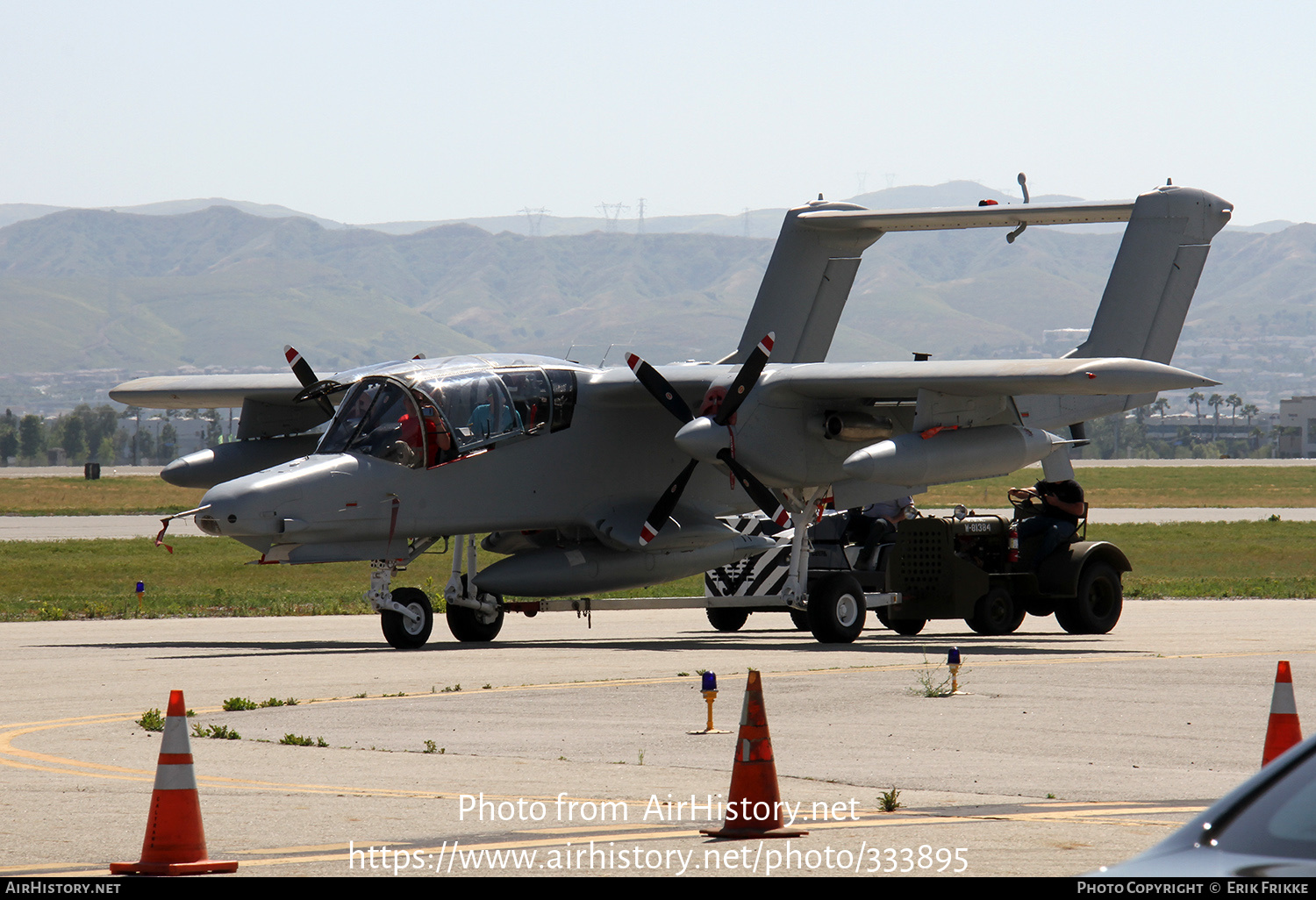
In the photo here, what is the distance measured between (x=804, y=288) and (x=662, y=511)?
613 cm

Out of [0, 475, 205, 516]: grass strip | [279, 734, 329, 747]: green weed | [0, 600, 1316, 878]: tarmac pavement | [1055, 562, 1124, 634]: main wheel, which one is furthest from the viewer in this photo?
[0, 475, 205, 516]: grass strip

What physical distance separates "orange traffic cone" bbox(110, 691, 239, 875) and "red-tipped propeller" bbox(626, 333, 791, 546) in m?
14.6

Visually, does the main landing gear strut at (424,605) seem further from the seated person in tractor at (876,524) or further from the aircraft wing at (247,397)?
the seated person in tractor at (876,524)

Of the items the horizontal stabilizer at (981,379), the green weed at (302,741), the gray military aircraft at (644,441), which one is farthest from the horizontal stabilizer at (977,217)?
the green weed at (302,741)

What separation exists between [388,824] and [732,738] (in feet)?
Answer: 13.8

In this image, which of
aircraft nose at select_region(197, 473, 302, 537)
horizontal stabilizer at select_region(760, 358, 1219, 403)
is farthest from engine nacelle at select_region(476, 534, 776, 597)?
aircraft nose at select_region(197, 473, 302, 537)

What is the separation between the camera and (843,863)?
25.1ft

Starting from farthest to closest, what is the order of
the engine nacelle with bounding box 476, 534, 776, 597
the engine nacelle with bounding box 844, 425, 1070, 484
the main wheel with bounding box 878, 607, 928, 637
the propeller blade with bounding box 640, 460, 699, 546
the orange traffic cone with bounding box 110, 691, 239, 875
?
the main wheel with bounding box 878, 607, 928, 637 → the propeller blade with bounding box 640, 460, 699, 546 → the engine nacelle with bounding box 476, 534, 776, 597 → the engine nacelle with bounding box 844, 425, 1070, 484 → the orange traffic cone with bounding box 110, 691, 239, 875

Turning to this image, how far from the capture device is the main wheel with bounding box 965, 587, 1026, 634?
922 inches

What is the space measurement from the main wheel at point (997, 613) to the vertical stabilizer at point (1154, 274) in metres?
5.11

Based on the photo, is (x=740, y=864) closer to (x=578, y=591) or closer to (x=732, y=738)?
(x=732, y=738)

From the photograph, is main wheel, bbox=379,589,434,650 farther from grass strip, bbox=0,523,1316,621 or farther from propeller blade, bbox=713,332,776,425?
grass strip, bbox=0,523,1316,621

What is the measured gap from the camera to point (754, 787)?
8.44 meters

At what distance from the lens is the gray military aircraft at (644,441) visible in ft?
68.7
